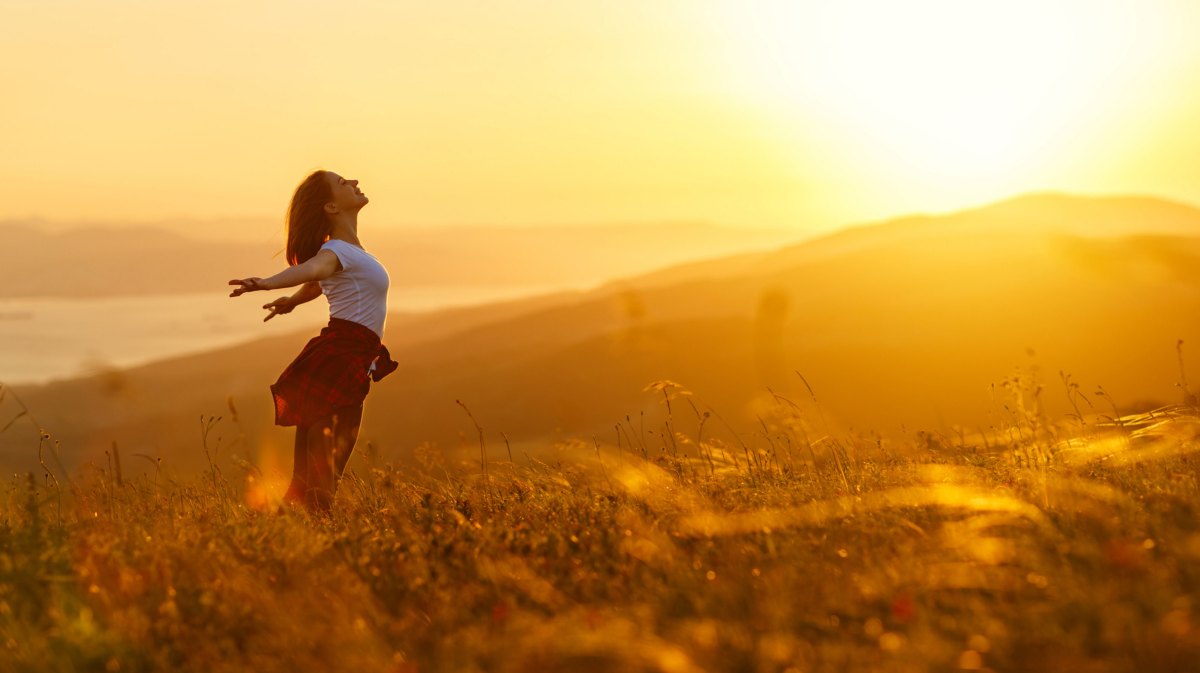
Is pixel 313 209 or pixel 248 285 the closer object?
pixel 248 285

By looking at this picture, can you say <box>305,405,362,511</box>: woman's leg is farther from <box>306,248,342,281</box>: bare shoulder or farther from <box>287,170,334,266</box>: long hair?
<box>287,170,334,266</box>: long hair

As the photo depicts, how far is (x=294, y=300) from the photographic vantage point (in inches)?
270

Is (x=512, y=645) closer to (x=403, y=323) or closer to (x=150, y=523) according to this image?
(x=150, y=523)

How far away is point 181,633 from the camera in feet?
13.6

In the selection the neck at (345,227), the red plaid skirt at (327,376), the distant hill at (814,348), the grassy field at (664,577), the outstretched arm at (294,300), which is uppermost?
the neck at (345,227)

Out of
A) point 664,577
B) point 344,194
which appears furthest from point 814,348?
point 664,577

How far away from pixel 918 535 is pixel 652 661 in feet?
5.68

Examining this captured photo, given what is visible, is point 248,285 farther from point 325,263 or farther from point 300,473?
point 300,473

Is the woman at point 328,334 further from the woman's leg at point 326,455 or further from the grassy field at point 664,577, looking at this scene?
the grassy field at point 664,577

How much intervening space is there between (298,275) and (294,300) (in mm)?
324

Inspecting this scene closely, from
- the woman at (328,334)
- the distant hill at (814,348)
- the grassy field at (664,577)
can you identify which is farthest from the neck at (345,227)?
the distant hill at (814,348)

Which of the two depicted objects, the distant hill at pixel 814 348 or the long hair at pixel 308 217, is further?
the distant hill at pixel 814 348

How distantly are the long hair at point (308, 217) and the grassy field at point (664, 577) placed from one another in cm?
158

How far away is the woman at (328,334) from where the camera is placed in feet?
22.0
